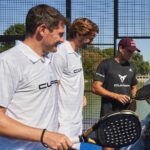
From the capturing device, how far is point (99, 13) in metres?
7.23

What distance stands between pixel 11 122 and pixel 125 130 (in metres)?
0.59

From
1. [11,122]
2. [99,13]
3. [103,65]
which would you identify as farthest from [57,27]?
[99,13]

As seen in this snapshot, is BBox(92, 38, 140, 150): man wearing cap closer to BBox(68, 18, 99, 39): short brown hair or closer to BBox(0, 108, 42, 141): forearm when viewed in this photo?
BBox(68, 18, 99, 39): short brown hair

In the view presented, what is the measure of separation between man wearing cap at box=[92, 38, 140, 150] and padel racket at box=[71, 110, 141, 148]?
3.25 m

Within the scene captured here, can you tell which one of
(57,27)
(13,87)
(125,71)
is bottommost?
(125,71)

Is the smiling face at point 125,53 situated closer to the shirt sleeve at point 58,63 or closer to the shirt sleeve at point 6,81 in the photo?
the shirt sleeve at point 58,63

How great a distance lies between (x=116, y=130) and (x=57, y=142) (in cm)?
35

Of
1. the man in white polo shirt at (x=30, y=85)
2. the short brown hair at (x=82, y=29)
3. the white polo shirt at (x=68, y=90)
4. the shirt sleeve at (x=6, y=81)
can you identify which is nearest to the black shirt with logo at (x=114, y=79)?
the short brown hair at (x=82, y=29)

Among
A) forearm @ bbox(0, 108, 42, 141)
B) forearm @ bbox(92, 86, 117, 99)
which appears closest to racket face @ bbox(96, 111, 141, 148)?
forearm @ bbox(0, 108, 42, 141)

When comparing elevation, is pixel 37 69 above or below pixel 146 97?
above

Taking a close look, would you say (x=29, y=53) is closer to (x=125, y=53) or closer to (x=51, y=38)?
(x=51, y=38)

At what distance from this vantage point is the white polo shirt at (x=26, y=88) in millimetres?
2613

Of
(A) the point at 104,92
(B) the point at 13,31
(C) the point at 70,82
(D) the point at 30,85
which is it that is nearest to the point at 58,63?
(C) the point at 70,82

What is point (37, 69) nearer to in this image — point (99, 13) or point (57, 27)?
point (57, 27)
